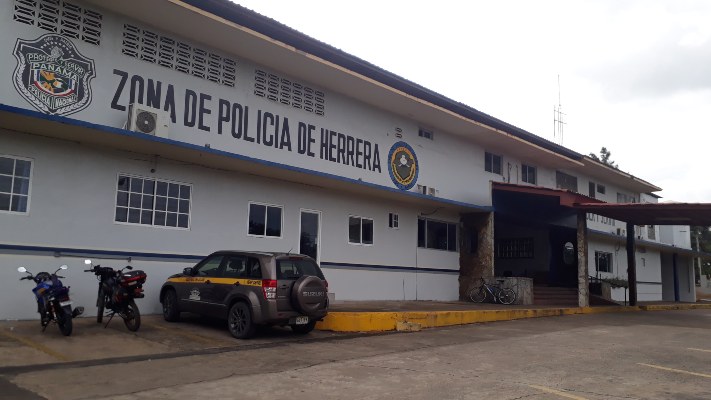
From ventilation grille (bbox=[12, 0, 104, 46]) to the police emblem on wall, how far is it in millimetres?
231

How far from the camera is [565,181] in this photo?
1037 inches

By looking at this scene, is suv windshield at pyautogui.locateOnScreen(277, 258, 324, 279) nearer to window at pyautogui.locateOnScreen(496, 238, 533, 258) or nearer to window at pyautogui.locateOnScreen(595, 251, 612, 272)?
window at pyautogui.locateOnScreen(496, 238, 533, 258)

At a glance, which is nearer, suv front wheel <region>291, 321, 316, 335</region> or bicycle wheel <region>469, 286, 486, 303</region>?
suv front wheel <region>291, 321, 316, 335</region>

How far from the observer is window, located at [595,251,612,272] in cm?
2864

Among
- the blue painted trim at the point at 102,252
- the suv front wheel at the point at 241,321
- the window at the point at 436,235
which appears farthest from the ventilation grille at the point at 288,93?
the suv front wheel at the point at 241,321

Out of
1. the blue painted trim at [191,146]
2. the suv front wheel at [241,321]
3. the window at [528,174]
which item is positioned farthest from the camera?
the window at [528,174]

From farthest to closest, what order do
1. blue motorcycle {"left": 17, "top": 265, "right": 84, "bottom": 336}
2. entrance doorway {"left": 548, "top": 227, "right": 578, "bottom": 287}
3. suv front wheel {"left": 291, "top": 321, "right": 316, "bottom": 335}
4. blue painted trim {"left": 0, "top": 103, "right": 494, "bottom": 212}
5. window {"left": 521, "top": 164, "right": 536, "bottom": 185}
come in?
entrance doorway {"left": 548, "top": 227, "right": 578, "bottom": 287} → window {"left": 521, "top": 164, "right": 536, "bottom": 185} → suv front wheel {"left": 291, "top": 321, "right": 316, "bottom": 335} → blue painted trim {"left": 0, "top": 103, "right": 494, "bottom": 212} → blue motorcycle {"left": 17, "top": 265, "right": 84, "bottom": 336}

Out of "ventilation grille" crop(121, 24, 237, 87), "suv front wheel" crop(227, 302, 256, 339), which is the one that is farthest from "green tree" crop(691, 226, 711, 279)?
"suv front wheel" crop(227, 302, 256, 339)

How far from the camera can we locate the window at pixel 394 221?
17391mm

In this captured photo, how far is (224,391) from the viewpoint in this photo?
607cm

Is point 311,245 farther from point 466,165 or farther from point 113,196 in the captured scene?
point 466,165

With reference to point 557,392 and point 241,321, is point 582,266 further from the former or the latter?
point 557,392

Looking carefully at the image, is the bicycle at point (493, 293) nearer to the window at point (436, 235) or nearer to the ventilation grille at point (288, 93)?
the window at point (436, 235)

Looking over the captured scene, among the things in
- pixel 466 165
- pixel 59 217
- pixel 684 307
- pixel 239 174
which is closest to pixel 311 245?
pixel 239 174
